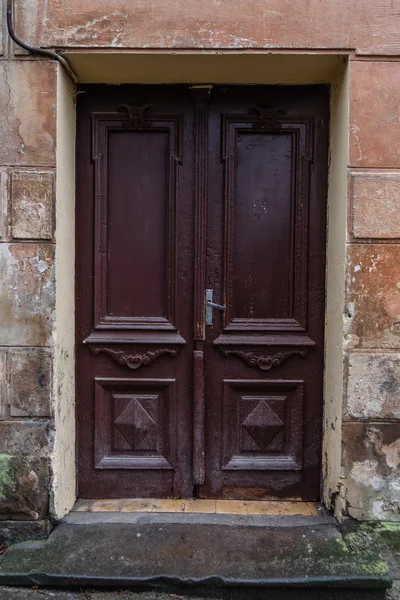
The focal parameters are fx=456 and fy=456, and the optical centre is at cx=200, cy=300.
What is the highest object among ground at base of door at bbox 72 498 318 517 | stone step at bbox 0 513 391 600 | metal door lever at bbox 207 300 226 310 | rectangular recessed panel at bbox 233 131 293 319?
rectangular recessed panel at bbox 233 131 293 319

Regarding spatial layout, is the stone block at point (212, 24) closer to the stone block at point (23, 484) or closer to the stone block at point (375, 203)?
the stone block at point (375, 203)

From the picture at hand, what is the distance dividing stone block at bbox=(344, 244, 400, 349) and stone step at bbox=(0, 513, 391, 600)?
1.20 m

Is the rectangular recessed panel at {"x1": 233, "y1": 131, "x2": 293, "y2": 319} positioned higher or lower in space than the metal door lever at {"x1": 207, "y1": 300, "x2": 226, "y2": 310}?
higher

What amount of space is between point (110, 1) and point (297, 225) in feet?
5.83

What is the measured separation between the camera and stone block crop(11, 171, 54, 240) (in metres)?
2.74

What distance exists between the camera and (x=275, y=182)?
10.2ft

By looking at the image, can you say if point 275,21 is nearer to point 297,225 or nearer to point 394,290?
point 297,225

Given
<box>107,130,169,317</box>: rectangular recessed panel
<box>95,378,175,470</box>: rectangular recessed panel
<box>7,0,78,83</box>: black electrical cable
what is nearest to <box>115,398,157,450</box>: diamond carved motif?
<box>95,378,175,470</box>: rectangular recessed panel

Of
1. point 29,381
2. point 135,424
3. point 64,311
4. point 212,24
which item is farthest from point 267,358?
point 212,24

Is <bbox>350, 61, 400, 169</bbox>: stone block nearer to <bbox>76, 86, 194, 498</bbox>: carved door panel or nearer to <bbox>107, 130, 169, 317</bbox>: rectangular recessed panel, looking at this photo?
<bbox>76, 86, 194, 498</bbox>: carved door panel

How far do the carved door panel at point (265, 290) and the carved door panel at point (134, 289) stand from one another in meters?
0.20

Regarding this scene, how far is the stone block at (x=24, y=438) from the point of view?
2.78 meters

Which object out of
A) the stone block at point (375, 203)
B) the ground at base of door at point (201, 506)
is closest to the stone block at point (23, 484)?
the ground at base of door at point (201, 506)

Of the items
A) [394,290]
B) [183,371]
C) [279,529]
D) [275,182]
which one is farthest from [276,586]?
[275,182]
